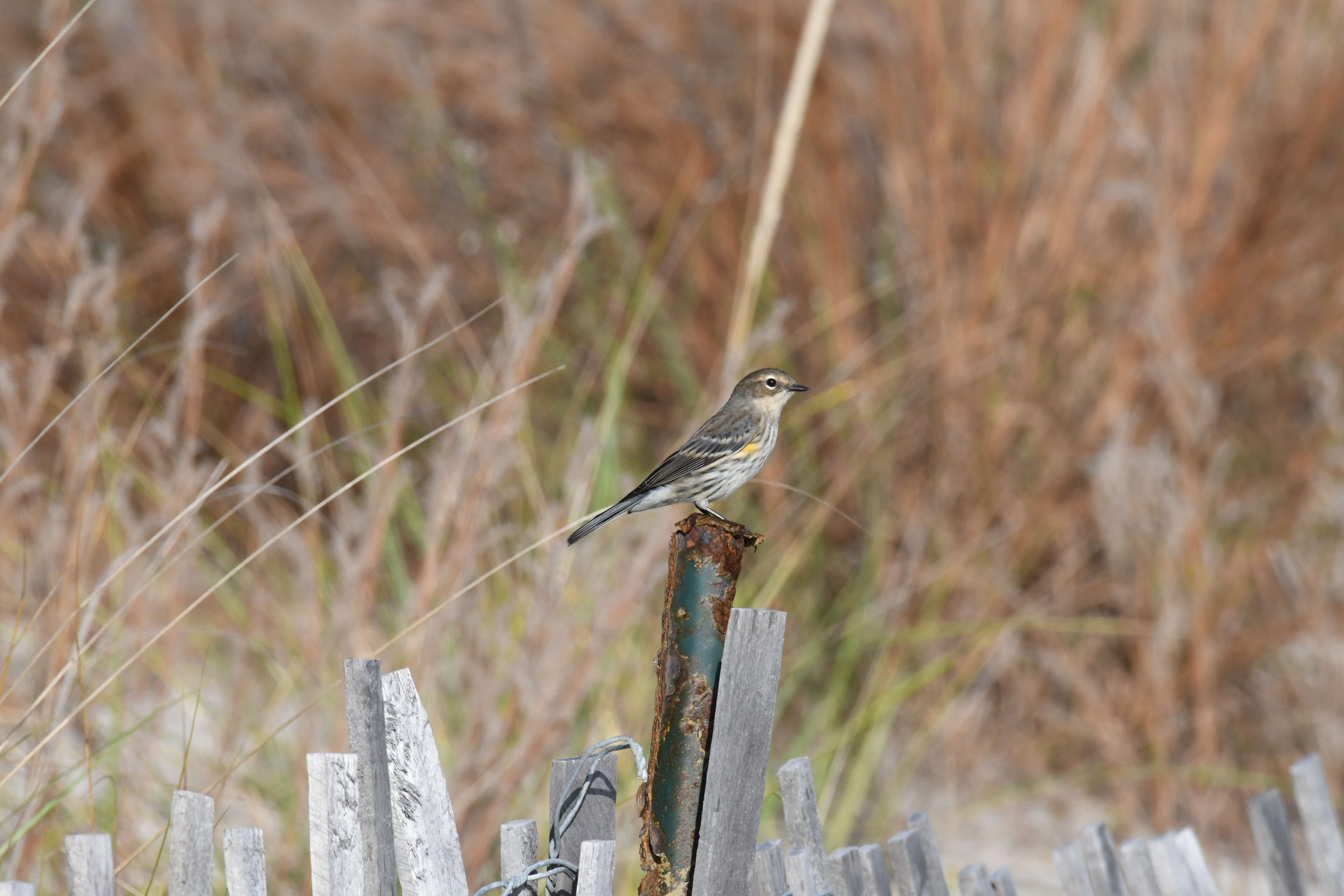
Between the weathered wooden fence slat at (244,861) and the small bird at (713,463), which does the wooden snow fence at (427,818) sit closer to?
the weathered wooden fence slat at (244,861)

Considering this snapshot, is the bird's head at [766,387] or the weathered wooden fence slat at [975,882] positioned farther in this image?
the bird's head at [766,387]

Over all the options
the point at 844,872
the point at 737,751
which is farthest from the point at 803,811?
the point at 737,751

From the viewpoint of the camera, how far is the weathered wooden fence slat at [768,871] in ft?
4.96

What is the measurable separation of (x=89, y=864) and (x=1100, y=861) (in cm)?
129

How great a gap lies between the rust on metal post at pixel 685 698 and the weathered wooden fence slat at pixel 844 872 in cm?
18

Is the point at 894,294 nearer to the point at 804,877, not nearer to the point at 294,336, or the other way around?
the point at 294,336

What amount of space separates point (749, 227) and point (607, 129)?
170cm

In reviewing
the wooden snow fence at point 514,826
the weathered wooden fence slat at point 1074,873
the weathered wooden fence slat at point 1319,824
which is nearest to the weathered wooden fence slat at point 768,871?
the wooden snow fence at point 514,826

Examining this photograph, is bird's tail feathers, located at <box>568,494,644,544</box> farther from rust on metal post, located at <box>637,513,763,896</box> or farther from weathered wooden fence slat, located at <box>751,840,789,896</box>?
weathered wooden fence slat, located at <box>751,840,789,896</box>

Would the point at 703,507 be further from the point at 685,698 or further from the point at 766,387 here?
the point at 685,698

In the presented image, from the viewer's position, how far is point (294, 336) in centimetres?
553

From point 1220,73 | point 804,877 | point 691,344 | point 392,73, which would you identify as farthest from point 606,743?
point 392,73

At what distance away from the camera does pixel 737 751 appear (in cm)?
144

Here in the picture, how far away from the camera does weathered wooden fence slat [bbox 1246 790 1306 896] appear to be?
79.7 inches
